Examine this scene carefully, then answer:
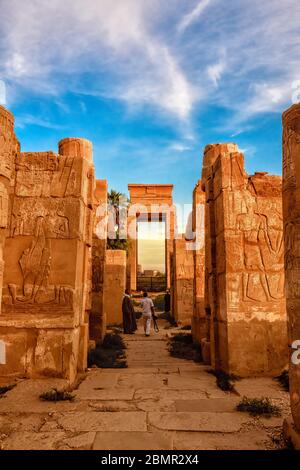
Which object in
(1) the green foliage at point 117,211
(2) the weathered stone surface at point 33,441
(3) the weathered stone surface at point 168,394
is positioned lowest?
(3) the weathered stone surface at point 168,394

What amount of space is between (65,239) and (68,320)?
1185 mm

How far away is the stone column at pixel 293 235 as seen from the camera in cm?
282

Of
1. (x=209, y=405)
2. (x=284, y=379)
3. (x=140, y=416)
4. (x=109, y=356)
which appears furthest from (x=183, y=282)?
(x=140, y=416)

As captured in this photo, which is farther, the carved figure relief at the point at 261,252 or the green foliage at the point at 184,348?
the green foliage at the point at 184,348

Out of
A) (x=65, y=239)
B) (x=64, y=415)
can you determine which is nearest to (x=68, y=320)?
(x=65, y=239)

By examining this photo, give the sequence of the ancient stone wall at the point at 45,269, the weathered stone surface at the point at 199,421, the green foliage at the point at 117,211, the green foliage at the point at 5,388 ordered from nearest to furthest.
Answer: the weathered stone surface at the point at 199,421, the green foliage at the point at 5,388, the ancient stone wall at the point at 45,269, the green foliage at the point at 117,211

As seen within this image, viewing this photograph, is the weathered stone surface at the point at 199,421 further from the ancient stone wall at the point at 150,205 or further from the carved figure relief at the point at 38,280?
the ancient stone wall at the point at 150,205

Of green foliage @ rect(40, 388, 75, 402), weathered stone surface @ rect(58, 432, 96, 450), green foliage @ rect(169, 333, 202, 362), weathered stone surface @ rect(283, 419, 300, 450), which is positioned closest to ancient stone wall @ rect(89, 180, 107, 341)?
green foliage @ rect(169, 333, 202, 362)

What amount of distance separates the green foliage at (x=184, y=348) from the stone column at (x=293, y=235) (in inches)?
173

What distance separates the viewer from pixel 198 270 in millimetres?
9750

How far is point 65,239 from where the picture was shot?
538 cm

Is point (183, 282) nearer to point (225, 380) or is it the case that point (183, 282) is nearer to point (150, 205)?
point (225, 380)

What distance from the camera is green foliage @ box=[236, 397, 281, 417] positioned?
3.73 meters

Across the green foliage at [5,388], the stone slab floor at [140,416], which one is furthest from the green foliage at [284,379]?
the green foliage at [5,388]
